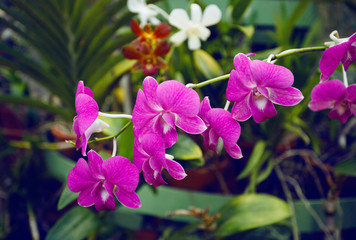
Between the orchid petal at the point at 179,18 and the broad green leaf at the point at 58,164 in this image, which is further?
the broad green leaf at the point at 58,164

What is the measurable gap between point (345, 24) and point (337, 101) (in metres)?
0.94

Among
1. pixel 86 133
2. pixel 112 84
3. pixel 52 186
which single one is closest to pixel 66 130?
pixel 52 186

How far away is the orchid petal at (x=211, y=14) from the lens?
634mm

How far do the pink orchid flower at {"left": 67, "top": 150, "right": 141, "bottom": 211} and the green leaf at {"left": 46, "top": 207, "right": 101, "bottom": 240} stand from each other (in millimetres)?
329

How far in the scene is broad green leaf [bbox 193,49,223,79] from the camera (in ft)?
2.58

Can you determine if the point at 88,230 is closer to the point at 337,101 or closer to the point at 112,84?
the point at 112,84

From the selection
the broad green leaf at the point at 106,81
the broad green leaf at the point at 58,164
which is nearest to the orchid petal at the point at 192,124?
the broad green leaf at the point at 106,81

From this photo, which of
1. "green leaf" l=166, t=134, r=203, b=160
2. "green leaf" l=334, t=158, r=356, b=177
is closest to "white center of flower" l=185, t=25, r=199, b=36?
"green leaf" l=166, t=134, r=203, b=160

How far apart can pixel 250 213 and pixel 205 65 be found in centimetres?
38

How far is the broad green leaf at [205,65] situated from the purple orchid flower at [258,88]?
0.42m

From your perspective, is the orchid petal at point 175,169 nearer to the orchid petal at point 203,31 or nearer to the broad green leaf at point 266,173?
the orchid petal at point 203,31

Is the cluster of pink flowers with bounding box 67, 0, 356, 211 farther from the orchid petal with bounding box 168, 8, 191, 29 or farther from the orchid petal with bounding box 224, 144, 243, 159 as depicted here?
the orchid petal with bounding box 168, 8, 191, 29

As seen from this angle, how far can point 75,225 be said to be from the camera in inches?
A: 27.5

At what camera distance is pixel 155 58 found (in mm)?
620
